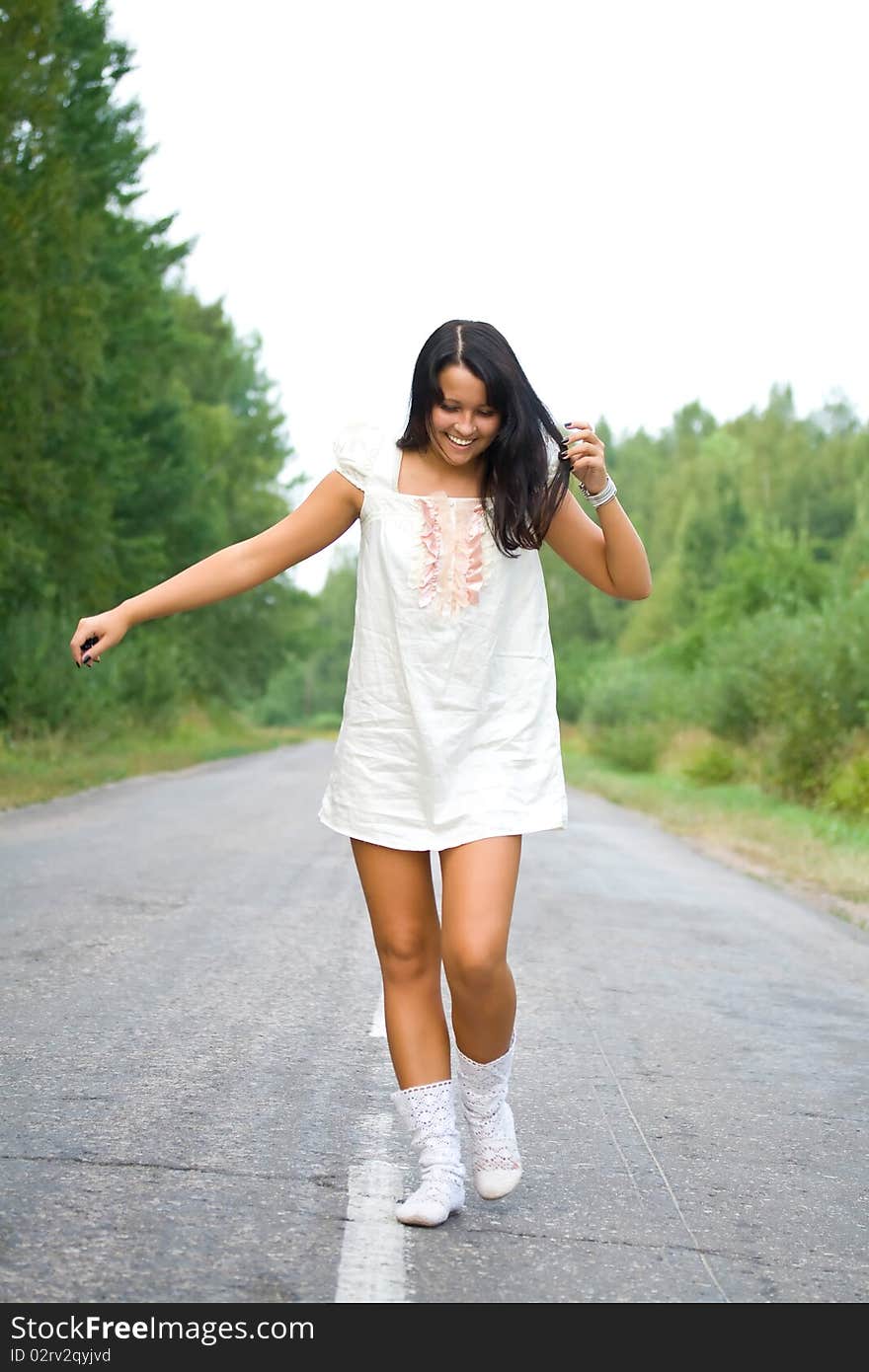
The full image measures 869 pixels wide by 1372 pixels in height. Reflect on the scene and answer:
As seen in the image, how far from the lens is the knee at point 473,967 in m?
3.91

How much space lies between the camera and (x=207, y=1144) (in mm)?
4578

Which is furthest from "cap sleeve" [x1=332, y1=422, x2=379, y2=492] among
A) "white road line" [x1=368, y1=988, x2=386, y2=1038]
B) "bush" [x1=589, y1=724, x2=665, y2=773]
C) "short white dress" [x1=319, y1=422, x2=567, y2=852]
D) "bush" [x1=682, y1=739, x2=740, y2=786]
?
"bush" [x1=589, y1=724, x2=665, y2=773]

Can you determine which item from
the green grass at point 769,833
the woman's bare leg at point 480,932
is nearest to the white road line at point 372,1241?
the woman's bare leg at point 480,932

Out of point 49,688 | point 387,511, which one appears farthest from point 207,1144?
point 49,688

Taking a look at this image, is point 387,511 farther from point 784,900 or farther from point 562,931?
point 784,900

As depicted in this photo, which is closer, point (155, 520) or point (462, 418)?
point (462, 418)

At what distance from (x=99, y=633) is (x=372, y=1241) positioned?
1541 millimetres

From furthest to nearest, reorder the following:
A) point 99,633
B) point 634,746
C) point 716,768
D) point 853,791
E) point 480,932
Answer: point 634,746, point 716,768, point 853,791, point 99,633, point 480,932

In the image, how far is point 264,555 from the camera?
13.6ft

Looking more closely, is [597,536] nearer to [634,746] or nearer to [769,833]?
[769,833]

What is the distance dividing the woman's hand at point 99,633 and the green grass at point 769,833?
898 cm

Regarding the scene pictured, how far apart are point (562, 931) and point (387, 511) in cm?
622

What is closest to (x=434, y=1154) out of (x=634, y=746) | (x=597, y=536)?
(x=597, y=536)

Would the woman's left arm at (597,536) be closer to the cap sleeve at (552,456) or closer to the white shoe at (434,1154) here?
the cap sleeve at (552,456)
